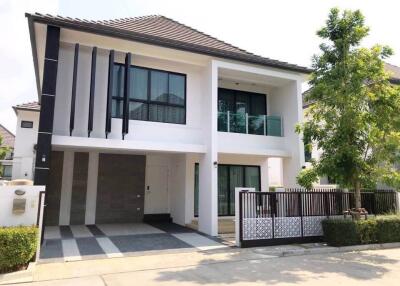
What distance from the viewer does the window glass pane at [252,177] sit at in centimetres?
1602

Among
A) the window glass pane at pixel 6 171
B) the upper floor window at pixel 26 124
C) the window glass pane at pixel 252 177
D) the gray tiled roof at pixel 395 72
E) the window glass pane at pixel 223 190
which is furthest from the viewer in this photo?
the window glass pane at pixel 6 171

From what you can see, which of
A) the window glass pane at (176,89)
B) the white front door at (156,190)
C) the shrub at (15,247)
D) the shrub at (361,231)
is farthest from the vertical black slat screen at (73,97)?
the shrub at (361,231)

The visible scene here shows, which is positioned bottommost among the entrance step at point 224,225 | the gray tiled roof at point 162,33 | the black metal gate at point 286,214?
the entrance step at point 224,225

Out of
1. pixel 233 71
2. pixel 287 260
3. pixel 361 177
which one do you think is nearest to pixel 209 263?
pixel 287 260

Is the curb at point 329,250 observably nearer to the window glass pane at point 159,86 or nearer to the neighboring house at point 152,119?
the neighboring house at point 152,119

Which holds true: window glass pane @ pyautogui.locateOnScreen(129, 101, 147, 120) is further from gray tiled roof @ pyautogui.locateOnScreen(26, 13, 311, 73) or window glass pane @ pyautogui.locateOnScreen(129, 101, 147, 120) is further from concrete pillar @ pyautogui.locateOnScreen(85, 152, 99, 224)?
concrete pillar @ pyautogui.locateOnScreen(85, 152, 99, 224)

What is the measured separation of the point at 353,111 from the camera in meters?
10.3

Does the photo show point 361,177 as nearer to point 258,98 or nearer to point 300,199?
point 300,199

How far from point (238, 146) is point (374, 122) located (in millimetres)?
5140

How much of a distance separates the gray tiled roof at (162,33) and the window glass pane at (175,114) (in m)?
2.28

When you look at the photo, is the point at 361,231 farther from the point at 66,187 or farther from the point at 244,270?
the point at 66,187

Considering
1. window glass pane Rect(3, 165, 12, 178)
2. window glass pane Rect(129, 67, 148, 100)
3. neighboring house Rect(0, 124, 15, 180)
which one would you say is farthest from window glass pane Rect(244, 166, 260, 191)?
window glass pane Rect(3, 165, 12, 178)

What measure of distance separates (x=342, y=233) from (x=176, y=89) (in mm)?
7715

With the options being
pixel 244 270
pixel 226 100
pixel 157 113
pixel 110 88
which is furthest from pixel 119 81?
pixel 244 270
